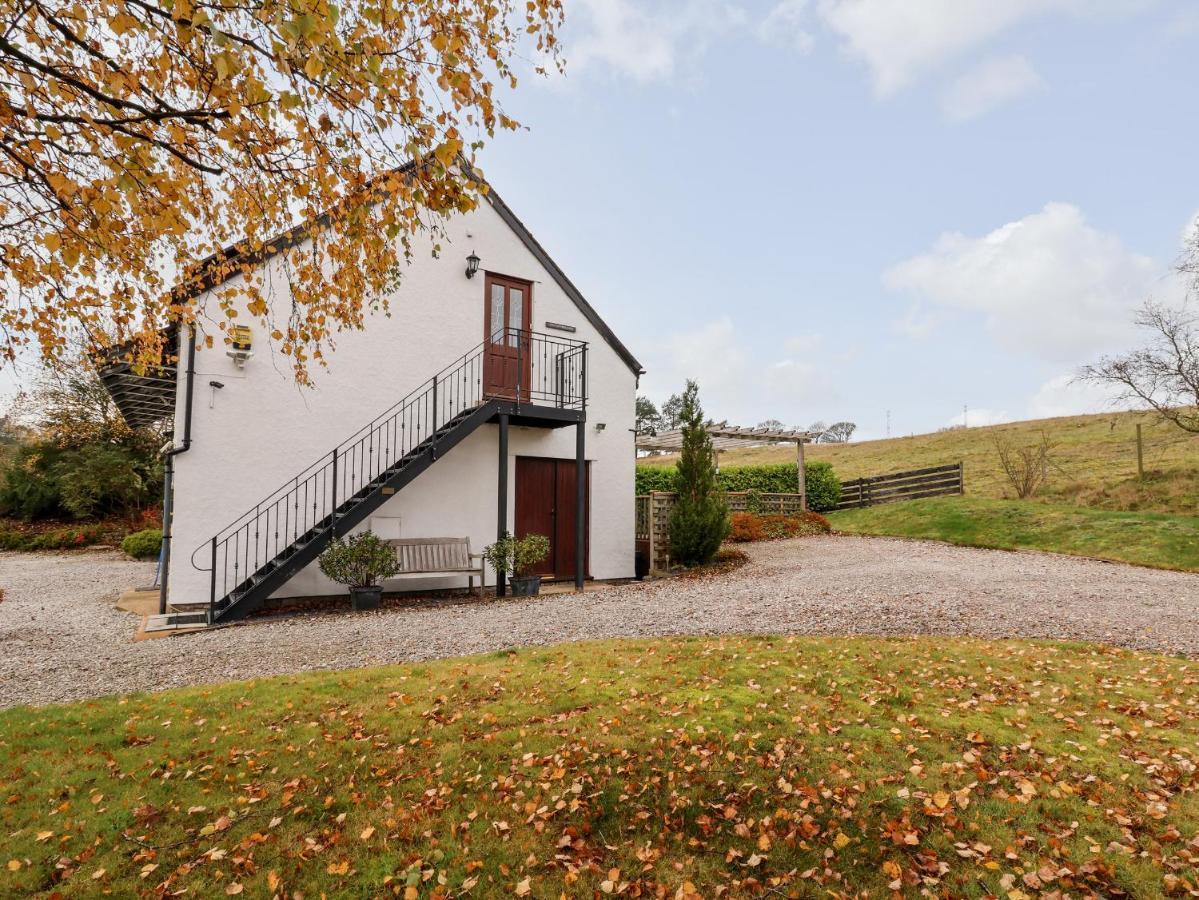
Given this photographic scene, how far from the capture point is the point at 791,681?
210 inches

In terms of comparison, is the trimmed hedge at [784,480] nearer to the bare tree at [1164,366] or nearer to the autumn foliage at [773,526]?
the autumn foliage at [773,526]

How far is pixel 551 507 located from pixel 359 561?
158 inches

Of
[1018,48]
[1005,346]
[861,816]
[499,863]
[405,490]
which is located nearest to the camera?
[499,863]

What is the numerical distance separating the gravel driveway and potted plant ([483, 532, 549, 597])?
0.74 m

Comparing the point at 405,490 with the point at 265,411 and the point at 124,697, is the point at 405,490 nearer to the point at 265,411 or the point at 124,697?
the point at 265,411

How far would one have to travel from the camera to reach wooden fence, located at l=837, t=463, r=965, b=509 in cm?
2306

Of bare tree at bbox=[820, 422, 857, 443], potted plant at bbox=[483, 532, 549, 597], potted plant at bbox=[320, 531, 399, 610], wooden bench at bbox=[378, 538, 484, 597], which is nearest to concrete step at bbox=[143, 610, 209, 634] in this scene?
potted plant at bbox=[320, 531, 399, 610]

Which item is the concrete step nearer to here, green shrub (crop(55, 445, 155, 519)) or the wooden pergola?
the wooden pergola

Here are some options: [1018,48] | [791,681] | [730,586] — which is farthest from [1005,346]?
[791,681]

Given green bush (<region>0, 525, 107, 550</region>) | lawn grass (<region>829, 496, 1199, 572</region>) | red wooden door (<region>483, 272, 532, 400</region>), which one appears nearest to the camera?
red wooden door (<region>483, 272, 532, 400</region>)

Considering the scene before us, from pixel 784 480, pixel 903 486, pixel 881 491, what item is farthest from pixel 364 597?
pixel 903 486

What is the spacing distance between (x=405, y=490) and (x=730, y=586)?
20.1 ft

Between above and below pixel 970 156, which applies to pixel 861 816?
below

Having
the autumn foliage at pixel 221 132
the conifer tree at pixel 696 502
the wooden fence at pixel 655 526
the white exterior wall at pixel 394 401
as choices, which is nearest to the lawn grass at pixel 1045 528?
the conifer tree at pixel 696 502
